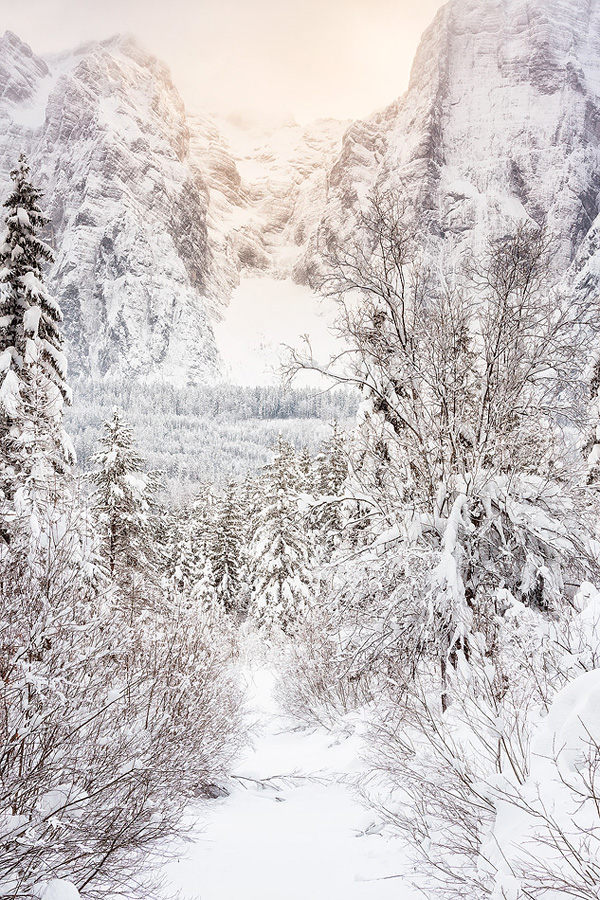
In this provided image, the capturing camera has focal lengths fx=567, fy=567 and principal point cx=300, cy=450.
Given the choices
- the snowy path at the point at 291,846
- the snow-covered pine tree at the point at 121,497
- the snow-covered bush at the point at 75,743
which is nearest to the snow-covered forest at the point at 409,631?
the snow-covered bush at the point at 75,743

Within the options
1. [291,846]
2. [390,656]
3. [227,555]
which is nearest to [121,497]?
[227,555]

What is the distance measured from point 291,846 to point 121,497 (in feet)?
56.2

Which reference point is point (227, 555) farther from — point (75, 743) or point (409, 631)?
point (75, 743)

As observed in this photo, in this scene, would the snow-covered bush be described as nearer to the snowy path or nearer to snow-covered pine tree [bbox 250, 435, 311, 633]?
the snowy path

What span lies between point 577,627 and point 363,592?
297cm

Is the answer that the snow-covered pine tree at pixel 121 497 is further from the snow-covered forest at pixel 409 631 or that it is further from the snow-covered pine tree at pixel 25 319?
the snow-covered forest at pixel 409 631

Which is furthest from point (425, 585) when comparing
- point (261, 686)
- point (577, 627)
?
point (261, 686)

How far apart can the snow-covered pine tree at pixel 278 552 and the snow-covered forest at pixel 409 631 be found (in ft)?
54.4

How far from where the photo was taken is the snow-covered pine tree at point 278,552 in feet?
93.0

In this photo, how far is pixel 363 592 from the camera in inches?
265

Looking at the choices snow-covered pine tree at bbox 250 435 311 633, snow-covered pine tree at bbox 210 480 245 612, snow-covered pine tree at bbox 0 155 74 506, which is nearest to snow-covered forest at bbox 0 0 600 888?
snow-covered pine tree at bbox 0 155 74 506

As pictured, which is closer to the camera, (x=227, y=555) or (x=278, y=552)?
(x=278, y=552)

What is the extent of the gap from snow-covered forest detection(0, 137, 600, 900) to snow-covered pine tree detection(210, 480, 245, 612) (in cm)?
2453

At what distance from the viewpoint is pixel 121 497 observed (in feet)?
71.4
